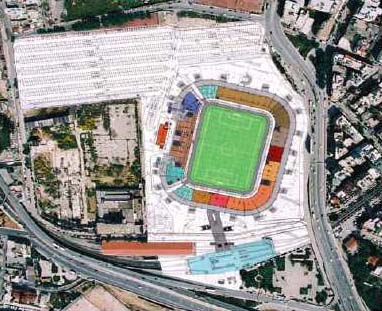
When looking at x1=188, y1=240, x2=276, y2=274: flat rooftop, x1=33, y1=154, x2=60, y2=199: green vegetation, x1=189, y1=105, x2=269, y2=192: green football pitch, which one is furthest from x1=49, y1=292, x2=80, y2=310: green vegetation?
x1=189, y1=105, x2=269, y2=192: green football pitch

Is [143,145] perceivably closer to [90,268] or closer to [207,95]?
[207,95]

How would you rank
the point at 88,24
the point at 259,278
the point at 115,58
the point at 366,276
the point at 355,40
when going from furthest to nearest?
1. the point at 259,278
2. the point at 115,58
3. the point at 88,24
4. the point at 366,276
5. the point at 355,40

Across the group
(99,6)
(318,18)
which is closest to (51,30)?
(99,6)

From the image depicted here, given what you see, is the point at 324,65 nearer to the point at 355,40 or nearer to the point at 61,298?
the point at 355,40

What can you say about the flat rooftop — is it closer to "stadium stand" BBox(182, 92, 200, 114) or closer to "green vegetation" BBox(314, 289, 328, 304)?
"green vegetation" BBox(314, 289, 328, 304)

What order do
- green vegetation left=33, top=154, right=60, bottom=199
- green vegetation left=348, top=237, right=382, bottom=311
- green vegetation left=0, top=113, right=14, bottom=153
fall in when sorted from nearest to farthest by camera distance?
green vegetation left=348, top=237, right=382, bottom=311 → green vegetation left=0, top=113, right=14, bottom=153 → green vegetation left=33, top=154, right=60, bottom=199

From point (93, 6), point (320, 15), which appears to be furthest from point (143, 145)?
point (320, 15)
